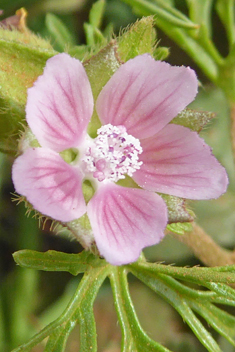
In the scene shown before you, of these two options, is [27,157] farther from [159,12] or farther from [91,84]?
[159,12]

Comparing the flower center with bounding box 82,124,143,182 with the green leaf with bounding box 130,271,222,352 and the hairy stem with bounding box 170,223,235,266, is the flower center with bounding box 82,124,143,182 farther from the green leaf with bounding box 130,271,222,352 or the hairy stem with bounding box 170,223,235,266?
the hairy stem with bounding box 170,223,235,266

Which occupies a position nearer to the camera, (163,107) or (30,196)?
(30,196)

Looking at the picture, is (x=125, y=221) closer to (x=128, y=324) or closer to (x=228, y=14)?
(x=128, y=324)

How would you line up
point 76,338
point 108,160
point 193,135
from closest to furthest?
point 193,135, point 108,160, point 76,338

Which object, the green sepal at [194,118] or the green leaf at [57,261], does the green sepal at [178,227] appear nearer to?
the green leaf at [57,261]

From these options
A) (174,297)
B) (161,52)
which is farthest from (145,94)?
(174,297)

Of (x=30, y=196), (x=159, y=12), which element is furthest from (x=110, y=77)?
(x=159, y=12)
